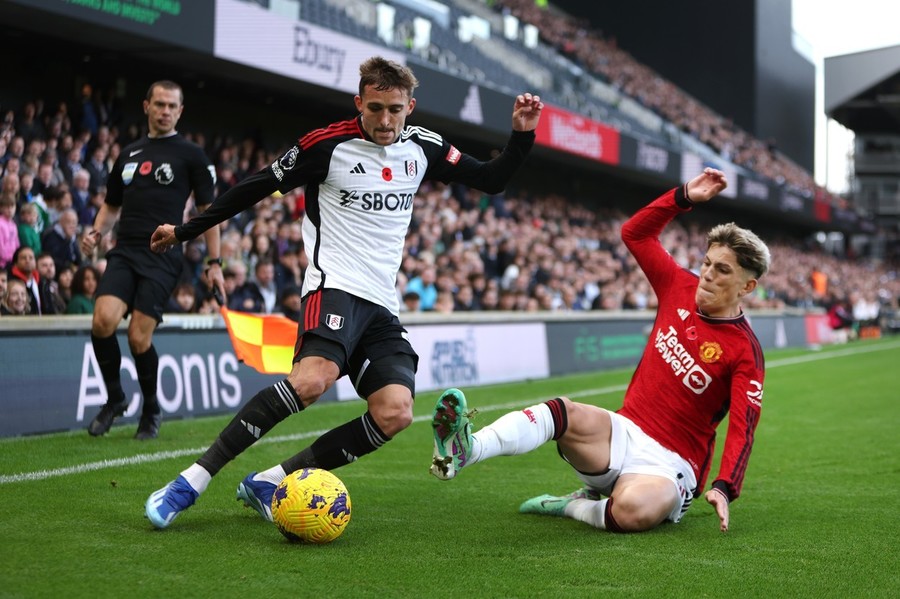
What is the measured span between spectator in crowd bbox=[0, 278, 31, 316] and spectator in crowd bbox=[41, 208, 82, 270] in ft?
5.96

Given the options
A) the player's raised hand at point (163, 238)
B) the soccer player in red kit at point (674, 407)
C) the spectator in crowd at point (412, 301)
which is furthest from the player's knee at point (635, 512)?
the spectator in crowd at point (412, 301)

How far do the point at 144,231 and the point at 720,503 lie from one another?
181 inches

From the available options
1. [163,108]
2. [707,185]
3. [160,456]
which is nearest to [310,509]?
[707,185]

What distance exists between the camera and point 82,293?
987 centimetres

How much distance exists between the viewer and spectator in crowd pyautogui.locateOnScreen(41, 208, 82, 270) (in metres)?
11.0

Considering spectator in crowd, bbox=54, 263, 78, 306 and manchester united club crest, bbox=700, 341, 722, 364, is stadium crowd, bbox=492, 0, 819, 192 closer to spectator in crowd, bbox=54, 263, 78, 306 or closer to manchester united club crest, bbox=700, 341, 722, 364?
spectator in crowd, bbox=54, 263, 78, 306

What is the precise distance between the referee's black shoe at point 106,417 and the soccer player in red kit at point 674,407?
3.73m

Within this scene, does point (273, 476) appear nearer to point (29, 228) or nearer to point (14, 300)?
point (14, 300)

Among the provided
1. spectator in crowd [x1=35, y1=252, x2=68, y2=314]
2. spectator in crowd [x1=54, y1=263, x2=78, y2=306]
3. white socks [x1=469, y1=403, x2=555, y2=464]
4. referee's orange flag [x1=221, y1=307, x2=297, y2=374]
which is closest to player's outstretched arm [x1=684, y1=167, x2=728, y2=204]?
white socks [x1=469, y1=403, x2=555, y2=464]

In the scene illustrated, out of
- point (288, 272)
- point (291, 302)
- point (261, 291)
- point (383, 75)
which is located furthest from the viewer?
point (288, 272)

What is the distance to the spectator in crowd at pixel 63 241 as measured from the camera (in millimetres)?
10992

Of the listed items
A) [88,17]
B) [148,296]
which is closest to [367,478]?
[148,296]

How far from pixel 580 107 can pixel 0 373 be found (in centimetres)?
2259

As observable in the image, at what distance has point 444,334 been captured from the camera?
13789 millimetres
